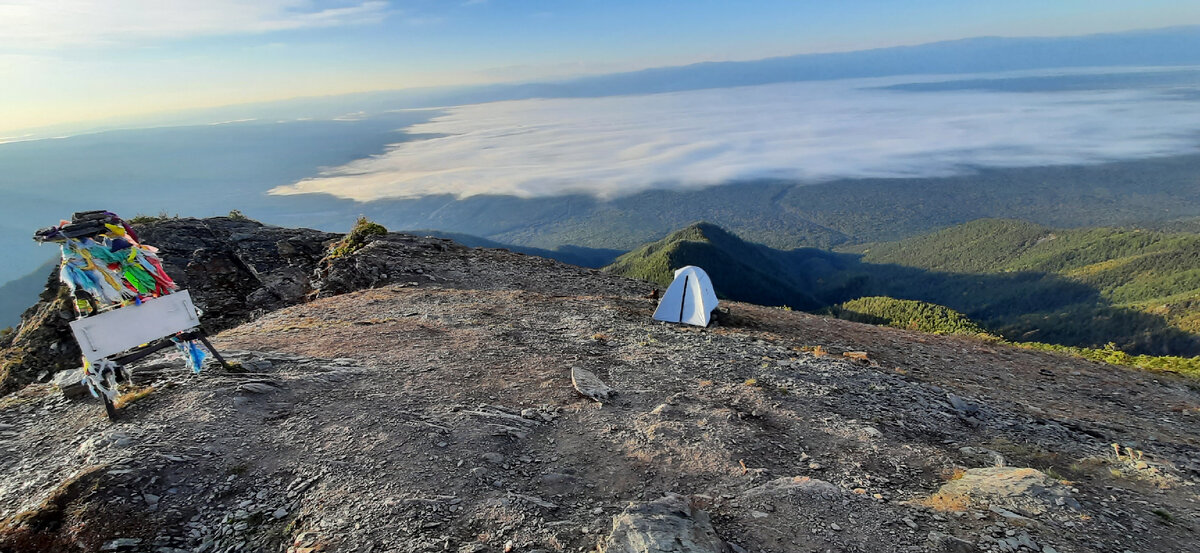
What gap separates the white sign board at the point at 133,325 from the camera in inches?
279

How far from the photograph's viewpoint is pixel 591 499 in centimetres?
623

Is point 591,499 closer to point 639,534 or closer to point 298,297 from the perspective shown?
point 639,534

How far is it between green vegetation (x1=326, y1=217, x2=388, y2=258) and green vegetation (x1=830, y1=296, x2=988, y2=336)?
228ft

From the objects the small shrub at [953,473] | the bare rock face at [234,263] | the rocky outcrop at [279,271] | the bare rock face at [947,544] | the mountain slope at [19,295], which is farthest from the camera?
the mountain slope at [19,295]

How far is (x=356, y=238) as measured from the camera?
74.3 ft

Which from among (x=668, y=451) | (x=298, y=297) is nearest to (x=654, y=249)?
(x=298, y=297)

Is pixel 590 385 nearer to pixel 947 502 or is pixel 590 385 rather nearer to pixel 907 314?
pixel 947 502

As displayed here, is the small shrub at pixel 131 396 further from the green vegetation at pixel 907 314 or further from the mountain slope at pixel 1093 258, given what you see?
the mountain slope at pixel 1093 258

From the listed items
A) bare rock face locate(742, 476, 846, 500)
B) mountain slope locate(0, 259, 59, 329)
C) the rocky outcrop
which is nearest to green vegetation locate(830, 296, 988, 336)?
the rocky outcrop

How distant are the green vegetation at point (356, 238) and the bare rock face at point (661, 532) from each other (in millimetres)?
19348

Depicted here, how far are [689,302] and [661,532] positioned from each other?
10847mm

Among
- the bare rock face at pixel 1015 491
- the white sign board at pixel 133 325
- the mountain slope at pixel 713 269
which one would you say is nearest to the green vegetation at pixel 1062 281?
the mountain slope at pixel 713 269

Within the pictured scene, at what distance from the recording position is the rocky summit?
548 cm

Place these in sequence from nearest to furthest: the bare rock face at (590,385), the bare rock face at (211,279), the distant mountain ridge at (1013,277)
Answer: the bare rock face at (590,385), the bare rock face at (211,279), the distant mountain ridge at (1013,277)
